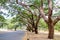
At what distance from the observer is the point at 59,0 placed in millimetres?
16250

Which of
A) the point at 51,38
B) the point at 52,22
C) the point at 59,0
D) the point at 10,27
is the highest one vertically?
the point at 59,0

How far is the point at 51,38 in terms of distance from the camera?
541 inches

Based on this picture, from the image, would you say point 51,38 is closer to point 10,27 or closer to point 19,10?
point 19,10

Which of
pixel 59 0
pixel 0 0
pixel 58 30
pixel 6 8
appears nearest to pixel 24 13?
pixel 6 8

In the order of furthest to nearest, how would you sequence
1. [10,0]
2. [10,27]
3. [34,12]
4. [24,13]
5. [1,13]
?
[10,27] < [1,13] < [24,13] < [34,12] < [10,0]

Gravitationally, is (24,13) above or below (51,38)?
above

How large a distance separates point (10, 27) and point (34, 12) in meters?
40.3

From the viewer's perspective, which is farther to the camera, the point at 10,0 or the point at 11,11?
the point at 11,11

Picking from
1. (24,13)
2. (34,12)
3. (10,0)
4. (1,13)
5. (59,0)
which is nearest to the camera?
(59,0)

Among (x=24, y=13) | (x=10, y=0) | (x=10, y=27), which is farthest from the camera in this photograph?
(x=10, y=27)

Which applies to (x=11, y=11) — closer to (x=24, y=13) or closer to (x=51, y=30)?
(x=24, y=13)

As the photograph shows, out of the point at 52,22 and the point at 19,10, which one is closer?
the point at 52,22

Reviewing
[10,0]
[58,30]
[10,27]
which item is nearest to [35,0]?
[10,0]

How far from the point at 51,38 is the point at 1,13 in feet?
52.1
